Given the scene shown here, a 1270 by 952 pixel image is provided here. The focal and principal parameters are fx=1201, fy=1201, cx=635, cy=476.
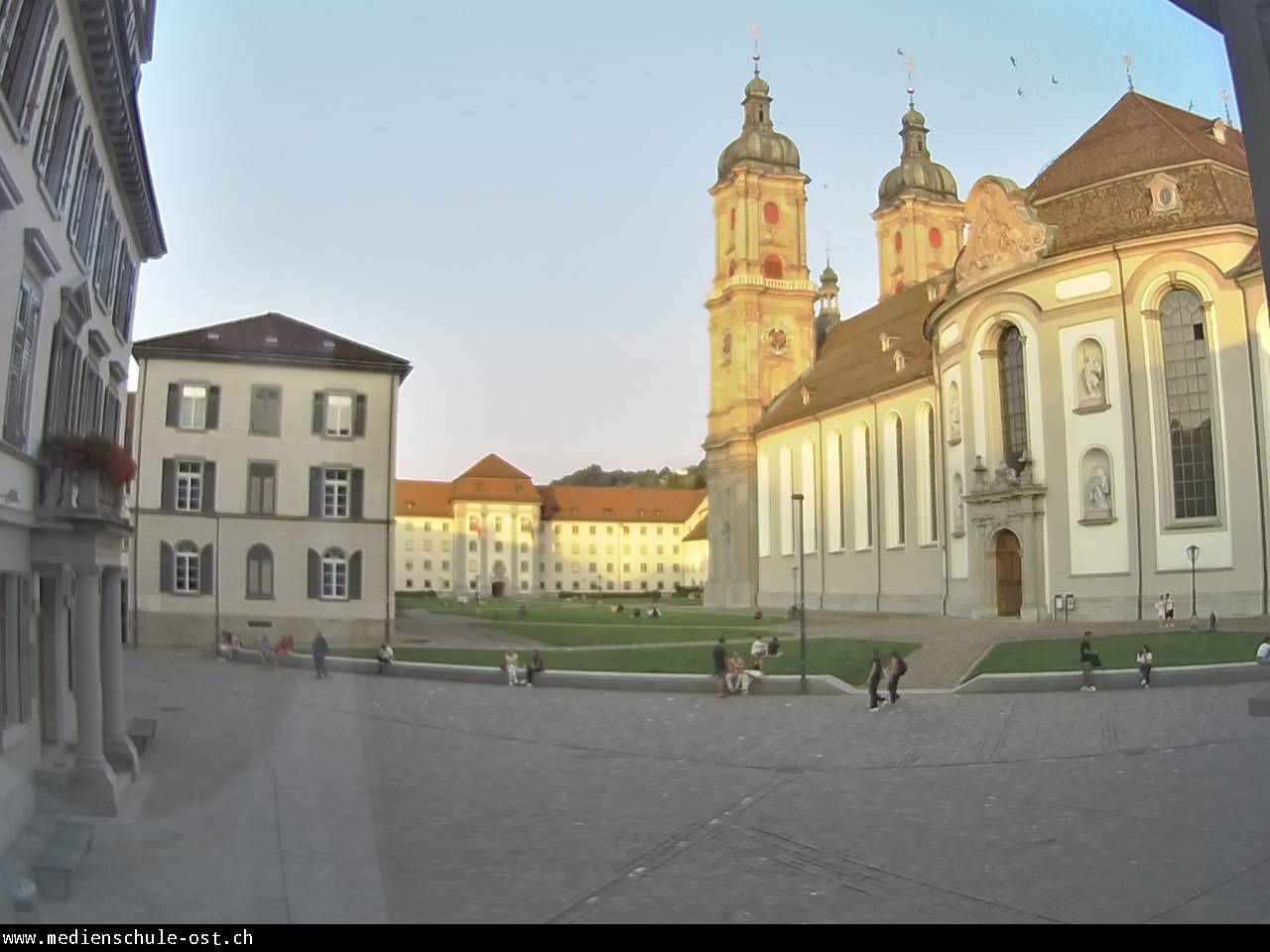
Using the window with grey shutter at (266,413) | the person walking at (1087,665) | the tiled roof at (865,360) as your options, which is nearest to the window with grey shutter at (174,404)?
the window with grey shutter at (266,413)

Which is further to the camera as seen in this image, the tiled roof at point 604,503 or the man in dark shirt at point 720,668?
the man in dark shirt at point 720,668

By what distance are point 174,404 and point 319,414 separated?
4.97ft

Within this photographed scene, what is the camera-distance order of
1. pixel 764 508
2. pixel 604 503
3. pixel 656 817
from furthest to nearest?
pixel 764 508 → pixel 604 503 → pixel 656 817

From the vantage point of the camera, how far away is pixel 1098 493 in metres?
38.6

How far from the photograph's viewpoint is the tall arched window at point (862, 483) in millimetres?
57938

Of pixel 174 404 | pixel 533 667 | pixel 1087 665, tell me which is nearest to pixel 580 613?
pixel 533 667

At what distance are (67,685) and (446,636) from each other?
20.3ft

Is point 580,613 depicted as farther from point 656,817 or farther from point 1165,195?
point 1165,195

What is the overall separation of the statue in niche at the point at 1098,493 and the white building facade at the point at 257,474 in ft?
103

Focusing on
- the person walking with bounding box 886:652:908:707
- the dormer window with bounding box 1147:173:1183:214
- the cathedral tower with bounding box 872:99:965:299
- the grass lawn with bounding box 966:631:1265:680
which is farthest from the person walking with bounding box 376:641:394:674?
the cathedral tower with bounding box 872:99:965:299

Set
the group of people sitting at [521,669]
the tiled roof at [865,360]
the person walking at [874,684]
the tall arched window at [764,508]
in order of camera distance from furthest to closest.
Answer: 1. the tall arched window at [764,508]
2. the tiled roof at [865,360]
3. the group of people sitting at [521,669]
4. the person walking at [874,684]

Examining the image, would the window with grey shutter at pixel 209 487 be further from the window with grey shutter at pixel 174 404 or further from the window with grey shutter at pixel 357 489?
the window with grey shutter at pixel 357 489

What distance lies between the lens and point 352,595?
481 inches
